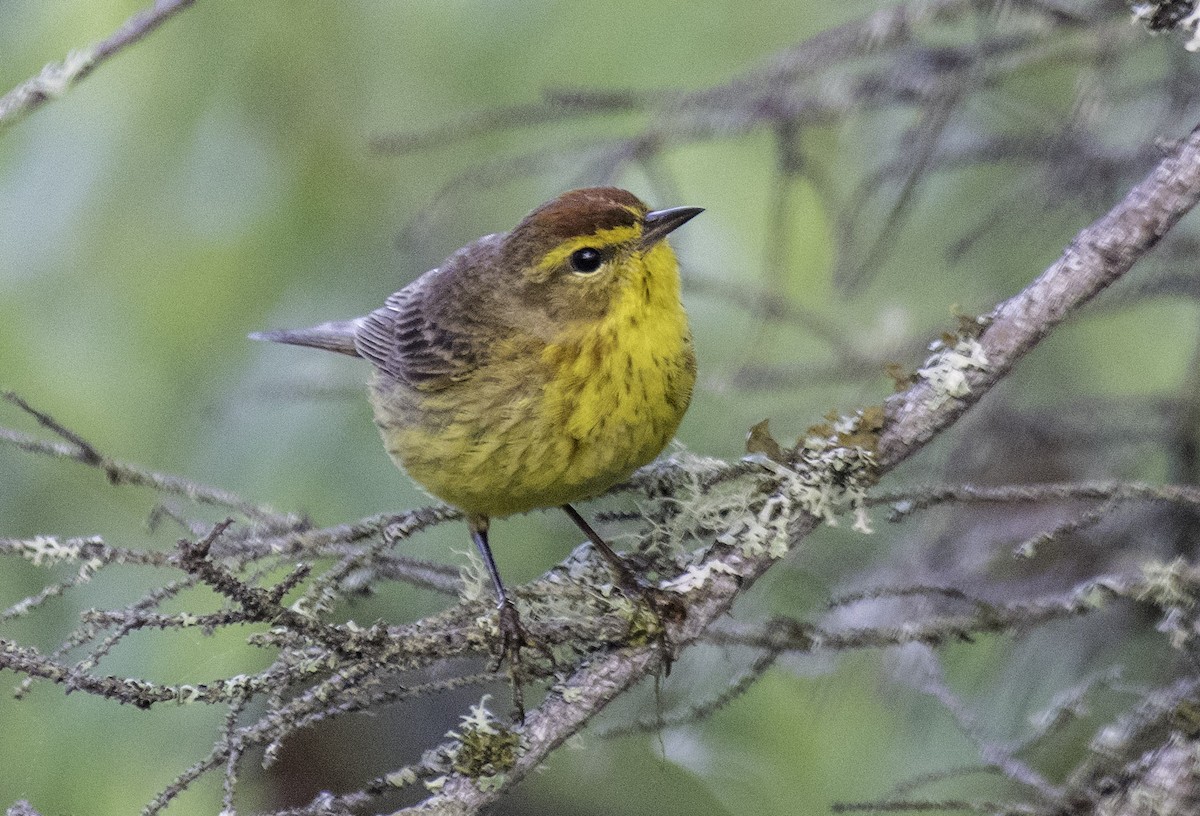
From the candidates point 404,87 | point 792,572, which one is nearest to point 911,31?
point 792,572

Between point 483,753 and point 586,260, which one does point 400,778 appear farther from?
point 586,260

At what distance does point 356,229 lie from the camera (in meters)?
4.76

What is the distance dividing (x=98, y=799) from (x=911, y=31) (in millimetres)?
3017

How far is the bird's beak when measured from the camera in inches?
132

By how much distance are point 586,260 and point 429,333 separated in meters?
0.64

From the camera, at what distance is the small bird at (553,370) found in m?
3.18

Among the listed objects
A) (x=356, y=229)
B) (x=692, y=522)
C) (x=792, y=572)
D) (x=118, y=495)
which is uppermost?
(x=356, y=229)

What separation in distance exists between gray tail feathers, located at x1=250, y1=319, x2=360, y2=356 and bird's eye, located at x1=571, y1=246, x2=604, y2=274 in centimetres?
123

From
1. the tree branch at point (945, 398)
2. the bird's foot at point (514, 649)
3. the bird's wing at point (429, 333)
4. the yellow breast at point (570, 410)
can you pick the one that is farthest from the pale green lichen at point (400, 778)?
the bird's wing at point (429, 333)

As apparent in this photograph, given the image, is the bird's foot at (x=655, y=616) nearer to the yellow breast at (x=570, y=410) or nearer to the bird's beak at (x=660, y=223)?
the yellow breast at (x=570, y=410)

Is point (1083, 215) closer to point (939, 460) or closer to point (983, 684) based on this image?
point (939, 460)

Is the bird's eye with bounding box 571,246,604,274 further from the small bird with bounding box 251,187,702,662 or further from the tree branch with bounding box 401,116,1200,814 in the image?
the tree branch with bounding box 401,116,1200,814

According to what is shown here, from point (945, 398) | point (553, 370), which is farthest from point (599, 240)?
point (945, 398)

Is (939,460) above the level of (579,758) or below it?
above
